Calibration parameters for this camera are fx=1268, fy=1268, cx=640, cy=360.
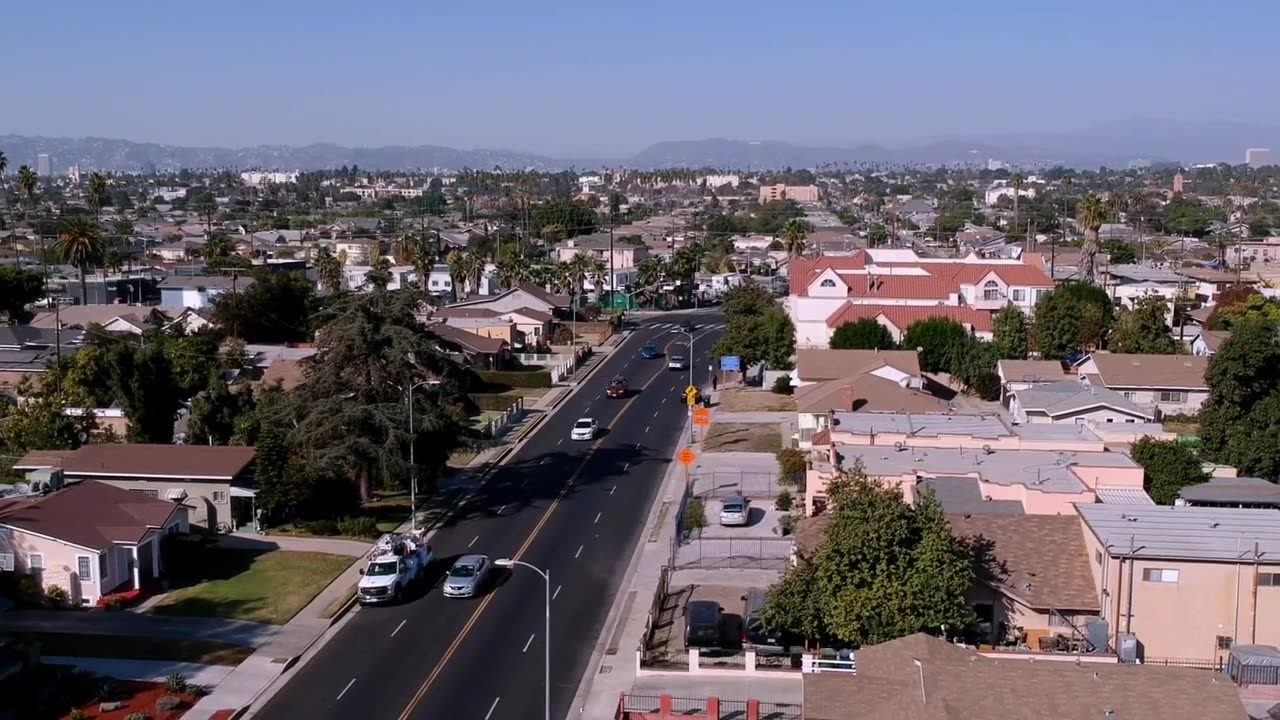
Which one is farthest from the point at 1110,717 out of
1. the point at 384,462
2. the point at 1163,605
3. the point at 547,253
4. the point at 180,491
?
the point at 547,253

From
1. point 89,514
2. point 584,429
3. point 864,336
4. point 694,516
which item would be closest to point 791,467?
point 694,516

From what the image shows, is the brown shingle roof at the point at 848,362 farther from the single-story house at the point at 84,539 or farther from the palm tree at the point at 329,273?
the palm tree at the point at 329,273

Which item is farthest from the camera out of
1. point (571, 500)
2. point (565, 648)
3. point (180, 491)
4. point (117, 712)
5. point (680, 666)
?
point (571, 500)

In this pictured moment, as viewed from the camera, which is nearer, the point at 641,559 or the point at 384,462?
the point at 641,559

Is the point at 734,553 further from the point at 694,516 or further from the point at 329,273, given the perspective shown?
the point at 329,273

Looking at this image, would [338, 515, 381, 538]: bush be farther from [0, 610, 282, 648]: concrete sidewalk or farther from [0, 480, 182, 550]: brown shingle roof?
[0, 610, 282, 648]: concrete sidewalk

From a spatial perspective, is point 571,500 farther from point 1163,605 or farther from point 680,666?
point 1163,605
